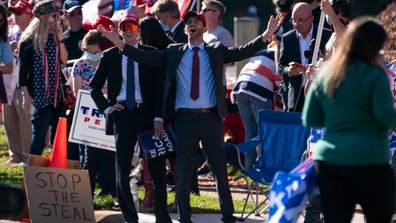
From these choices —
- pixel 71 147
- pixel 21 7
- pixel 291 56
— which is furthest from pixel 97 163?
pixel 21 7

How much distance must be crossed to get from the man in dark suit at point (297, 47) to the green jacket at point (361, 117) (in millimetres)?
2723

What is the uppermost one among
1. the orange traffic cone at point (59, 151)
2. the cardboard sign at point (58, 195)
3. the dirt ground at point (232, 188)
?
the orange traffic cone at point (59, 151)

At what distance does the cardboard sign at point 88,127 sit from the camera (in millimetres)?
6402

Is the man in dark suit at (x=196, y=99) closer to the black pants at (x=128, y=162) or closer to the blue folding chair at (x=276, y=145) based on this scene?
the black pants at (x=128, y=162)

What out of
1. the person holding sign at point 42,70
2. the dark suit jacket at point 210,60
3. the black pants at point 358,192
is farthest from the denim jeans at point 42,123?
the black pants at point 358,192

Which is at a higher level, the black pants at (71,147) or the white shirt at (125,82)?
the white shirt at (125,82)

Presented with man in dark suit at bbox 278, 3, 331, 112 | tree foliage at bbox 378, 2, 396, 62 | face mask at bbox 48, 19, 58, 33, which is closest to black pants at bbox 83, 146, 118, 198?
face mask at bbox 48, 19, 58, 33

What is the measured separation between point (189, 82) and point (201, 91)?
0.17m

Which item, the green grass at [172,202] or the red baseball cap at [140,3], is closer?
the green grass at [172,202]

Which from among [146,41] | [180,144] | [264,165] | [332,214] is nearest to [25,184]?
[180,144]

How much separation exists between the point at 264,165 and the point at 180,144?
44.2 inches

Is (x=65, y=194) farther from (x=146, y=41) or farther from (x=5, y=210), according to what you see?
(x=146, y=41)

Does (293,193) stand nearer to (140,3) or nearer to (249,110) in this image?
(249,110)

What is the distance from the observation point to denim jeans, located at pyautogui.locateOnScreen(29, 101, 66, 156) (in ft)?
24.4
